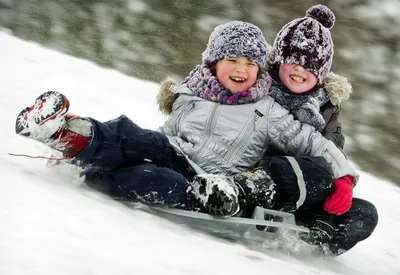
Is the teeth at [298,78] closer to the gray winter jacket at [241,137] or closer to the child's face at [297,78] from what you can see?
Answer: the child's face at [297,78]

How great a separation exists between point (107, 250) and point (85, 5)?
8824mm

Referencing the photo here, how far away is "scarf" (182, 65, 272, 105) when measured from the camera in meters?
2.18

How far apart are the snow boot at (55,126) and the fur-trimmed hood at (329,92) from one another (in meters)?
0.62

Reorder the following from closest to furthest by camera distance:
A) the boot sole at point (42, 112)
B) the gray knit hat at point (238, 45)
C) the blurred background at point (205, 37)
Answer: the boot sole at point (42, 112), the gray knit hat at point (238, 45), the blurred background at point (205, 37)

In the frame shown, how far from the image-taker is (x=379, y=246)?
2615 mm

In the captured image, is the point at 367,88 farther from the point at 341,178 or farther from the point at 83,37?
the point at 341,178

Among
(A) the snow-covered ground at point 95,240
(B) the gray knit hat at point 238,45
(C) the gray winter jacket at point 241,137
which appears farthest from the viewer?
(B) the gray knit hat at point 238,45

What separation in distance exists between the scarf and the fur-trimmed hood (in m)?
0.12

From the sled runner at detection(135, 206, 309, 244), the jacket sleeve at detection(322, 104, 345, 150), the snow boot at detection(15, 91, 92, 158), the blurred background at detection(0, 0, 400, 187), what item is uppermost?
the blurred background at detection(0, 0, 400, 187)

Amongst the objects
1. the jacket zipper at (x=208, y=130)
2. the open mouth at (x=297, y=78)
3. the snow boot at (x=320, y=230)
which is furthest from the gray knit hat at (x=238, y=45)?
the snow boot at (x=320, y=230)

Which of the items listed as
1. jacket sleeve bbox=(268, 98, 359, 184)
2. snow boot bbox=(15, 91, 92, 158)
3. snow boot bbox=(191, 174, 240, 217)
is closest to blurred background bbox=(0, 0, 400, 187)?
jacket sleeve bbox=(268, 98, 359, 184)

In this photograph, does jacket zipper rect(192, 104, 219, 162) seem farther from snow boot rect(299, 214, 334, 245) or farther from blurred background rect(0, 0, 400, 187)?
blurred background rect(0, 0, 400, 187)

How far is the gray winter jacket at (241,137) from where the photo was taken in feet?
6.97

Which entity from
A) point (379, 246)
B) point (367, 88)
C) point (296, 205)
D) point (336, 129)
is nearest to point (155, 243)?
point (296, 205)
